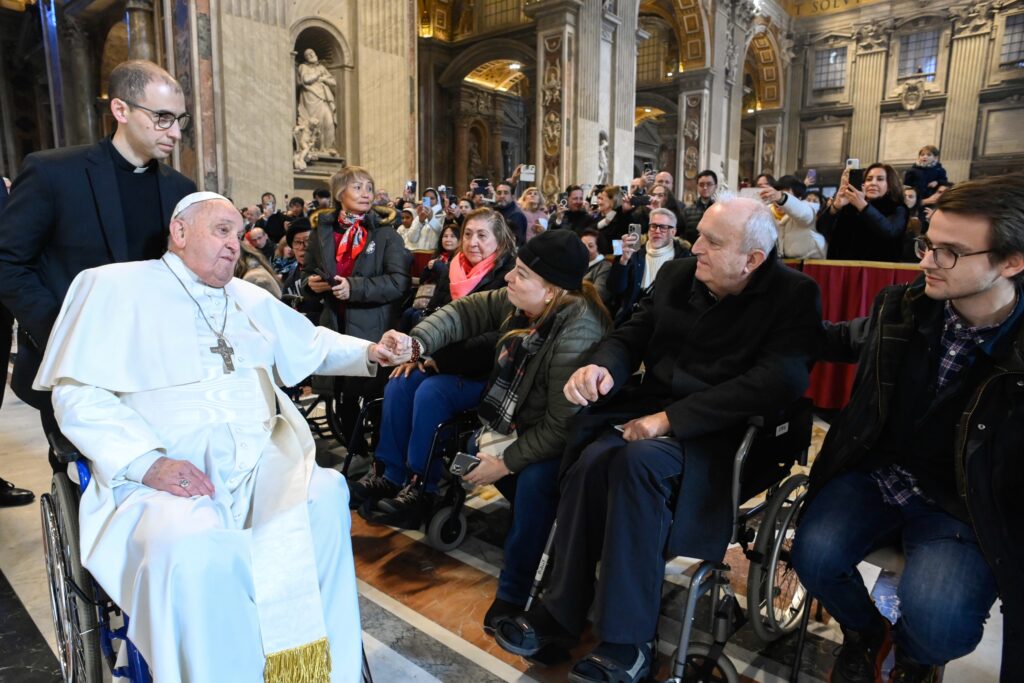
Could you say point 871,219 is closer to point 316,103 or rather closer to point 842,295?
point 842,295

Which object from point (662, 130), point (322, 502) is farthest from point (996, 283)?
point (662, 130)

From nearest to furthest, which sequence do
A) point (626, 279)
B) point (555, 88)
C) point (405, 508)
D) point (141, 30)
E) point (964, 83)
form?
point (405, 508), point (626, 279), point (141, 30), point (555, 88), point (964, 83)

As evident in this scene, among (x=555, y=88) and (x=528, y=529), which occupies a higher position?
(x=555, y=88)

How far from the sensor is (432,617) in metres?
2.54

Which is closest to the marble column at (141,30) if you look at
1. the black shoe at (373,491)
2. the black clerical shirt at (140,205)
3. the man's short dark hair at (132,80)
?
the black clerical shirt at (140,205)

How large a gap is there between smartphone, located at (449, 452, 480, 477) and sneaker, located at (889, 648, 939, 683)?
1.53 metres

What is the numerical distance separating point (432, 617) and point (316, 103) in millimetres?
9666

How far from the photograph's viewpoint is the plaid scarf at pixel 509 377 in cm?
262

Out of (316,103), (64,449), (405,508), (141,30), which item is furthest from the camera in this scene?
(316,103)

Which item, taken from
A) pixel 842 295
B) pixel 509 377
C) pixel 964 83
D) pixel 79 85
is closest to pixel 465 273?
pixel 509 377

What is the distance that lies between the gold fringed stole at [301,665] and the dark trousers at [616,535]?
0.75m

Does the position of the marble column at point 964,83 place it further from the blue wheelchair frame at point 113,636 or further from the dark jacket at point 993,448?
the blue wheelchair frame at point 113,636

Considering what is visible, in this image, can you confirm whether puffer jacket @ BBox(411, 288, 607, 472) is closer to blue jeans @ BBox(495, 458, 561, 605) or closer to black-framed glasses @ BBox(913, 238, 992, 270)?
blue jeans @ BBox(495, 458, 561, 605)

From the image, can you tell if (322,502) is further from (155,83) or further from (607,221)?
(607,221)
